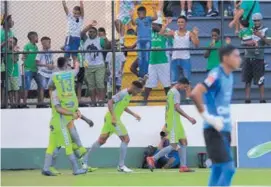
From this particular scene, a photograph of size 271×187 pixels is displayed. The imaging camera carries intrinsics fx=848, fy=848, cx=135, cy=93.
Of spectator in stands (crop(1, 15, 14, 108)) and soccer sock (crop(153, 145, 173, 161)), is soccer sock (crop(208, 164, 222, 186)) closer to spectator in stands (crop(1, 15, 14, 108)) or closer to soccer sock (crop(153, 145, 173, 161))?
soccer sock (crop(153, 145, 173, 161))

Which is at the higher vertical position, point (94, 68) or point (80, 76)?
point (94, 68)

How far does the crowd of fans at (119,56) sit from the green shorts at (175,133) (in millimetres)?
1608

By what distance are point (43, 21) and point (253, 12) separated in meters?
4.81

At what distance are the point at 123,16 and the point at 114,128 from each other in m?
3.55

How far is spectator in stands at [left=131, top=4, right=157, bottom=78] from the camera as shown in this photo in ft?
62.2

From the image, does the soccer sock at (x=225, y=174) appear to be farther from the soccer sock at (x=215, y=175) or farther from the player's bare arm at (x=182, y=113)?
the player's bare arm at (x=182, y=113)

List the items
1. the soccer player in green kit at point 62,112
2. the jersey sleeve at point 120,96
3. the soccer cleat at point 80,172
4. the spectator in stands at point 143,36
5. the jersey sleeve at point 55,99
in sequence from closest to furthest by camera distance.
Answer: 1. the soccer player in green kit at point 62,112
2. the jersey sleeve at point 55,99
3. the soccer cleat at point 80,172
4. the jersey sleeve at point 120,96
5. the spectator in stands at point 143,36

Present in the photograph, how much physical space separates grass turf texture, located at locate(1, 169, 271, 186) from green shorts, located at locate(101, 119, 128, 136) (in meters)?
0.83

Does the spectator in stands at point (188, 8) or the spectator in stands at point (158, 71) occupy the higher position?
the spectator in stands at point (188, 8)

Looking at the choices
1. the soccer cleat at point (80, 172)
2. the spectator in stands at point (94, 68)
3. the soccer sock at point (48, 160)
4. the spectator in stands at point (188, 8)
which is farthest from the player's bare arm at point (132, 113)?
the spectator in stands at point (188, 8)

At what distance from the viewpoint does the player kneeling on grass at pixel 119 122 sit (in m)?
17.0

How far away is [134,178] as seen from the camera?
16.0 meters

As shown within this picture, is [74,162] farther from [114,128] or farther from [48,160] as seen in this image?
[114,128]

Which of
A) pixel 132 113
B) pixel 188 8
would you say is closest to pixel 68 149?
pixel 132 113
